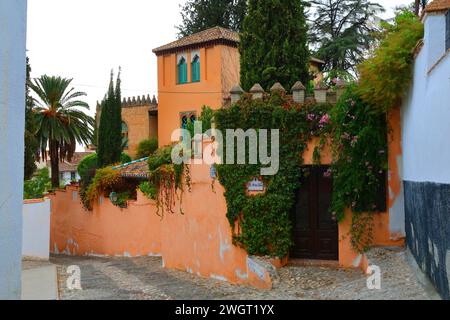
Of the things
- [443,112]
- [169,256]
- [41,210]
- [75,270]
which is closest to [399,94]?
[443,112]

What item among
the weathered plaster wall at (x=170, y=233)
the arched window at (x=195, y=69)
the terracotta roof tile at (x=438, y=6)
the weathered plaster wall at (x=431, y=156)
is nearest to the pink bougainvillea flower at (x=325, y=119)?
the weathered plaster wall at (x=431, y=156)

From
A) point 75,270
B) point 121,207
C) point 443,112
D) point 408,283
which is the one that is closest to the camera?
point 443,112

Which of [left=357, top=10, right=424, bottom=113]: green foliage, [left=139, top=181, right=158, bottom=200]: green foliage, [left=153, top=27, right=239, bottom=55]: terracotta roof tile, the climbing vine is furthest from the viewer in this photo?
[left=153, top=27, right=239, bottom=55]: terracotta roof tile

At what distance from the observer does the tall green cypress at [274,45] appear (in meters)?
13.7

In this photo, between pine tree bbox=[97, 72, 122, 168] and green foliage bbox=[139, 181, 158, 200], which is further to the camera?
pine tree bbox=[97, 72, 122, 168]

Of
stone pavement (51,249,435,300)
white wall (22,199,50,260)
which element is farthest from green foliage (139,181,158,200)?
stone pavement (51,249,435,300)

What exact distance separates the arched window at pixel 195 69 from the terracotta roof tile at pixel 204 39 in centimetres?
74

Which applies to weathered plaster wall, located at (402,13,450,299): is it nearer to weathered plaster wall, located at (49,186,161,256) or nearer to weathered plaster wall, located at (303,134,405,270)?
weathered plaster wall, located at (303,134,405,270)

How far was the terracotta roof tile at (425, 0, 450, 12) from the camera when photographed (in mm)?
6969

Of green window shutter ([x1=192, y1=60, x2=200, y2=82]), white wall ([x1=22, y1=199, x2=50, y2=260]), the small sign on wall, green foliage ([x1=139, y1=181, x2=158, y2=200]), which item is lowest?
white wall ([x1=22, y1=199, x2=50, y2=260])

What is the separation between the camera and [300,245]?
1070 centimetres

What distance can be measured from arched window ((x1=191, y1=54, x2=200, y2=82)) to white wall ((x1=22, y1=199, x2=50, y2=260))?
13203 millimetres

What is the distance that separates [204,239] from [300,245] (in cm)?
244
